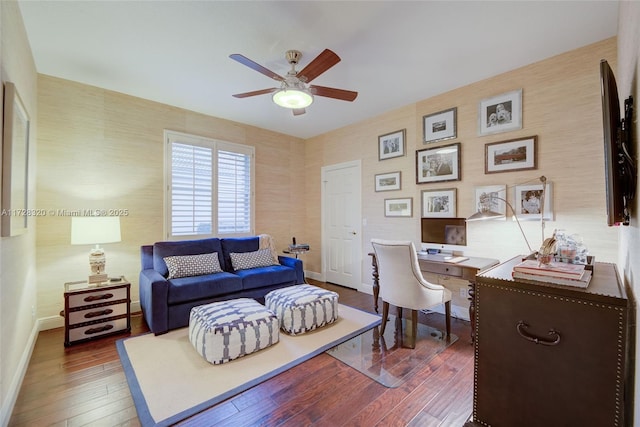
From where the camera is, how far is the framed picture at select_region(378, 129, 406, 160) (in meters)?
3.78

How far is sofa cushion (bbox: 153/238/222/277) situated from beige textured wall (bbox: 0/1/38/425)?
1.05 metres

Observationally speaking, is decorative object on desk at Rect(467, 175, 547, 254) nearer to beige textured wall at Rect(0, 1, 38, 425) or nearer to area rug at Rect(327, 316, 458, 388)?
area rug at Rect(327, 316, 458, 388)

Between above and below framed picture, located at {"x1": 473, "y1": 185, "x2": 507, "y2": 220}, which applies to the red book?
below

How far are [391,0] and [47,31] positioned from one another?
2806mm

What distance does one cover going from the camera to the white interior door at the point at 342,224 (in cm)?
442

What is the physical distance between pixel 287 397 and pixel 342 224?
3.09 metres

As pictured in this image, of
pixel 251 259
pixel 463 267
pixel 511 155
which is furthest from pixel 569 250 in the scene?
pixel 251 259

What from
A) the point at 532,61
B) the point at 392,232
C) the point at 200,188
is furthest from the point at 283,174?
the point at 532,61

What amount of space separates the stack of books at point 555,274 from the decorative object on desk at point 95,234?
3506mm

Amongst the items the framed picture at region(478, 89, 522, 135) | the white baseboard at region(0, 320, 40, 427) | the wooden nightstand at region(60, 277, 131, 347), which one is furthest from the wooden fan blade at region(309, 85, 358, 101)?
the white baseboard at region(0, 320, 40, 427)

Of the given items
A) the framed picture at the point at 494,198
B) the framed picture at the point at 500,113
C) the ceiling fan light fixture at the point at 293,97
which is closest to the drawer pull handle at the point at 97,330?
the ceiling fan light fixture at the point at 293,97

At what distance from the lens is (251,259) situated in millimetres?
3713

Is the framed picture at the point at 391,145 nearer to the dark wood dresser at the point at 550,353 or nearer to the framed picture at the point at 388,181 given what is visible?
the framed picture at the point at 388,181

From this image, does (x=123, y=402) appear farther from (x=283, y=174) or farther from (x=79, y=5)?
(x=283, y=174)
